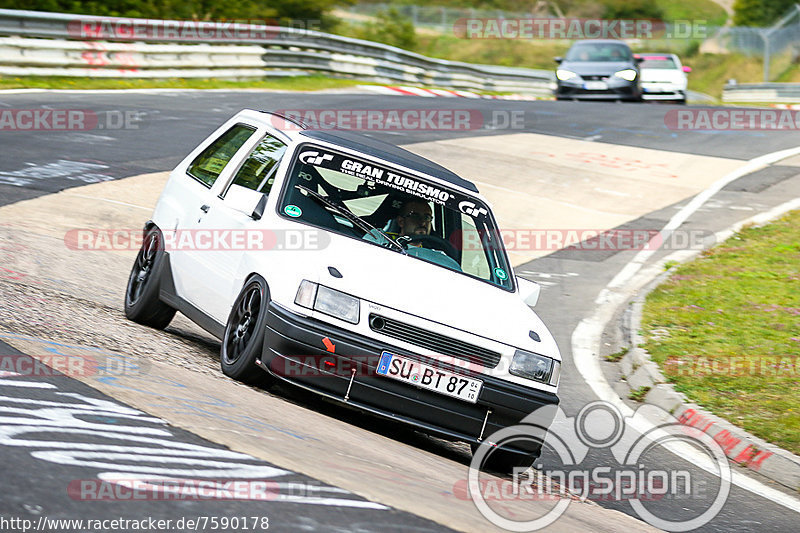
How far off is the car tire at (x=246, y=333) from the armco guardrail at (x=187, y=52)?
16100mm

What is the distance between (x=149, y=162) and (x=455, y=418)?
982 cm

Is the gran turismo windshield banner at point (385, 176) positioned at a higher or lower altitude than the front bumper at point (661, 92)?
higher

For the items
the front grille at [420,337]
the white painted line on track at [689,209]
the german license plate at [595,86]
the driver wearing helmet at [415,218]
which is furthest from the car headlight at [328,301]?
the german license plate at [595,86]

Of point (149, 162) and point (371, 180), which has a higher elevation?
point (371, 180)

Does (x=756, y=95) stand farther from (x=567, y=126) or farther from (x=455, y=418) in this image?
(x=455, y=418)

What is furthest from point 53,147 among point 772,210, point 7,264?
point 772,210

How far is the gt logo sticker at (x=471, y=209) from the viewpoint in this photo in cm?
711

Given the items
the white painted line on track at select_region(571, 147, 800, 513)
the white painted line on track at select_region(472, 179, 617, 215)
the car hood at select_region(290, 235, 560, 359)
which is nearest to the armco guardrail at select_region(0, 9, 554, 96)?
the white painted line on track at select_region(472, 179, 617, 215)

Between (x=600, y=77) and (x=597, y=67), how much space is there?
0.33 meters

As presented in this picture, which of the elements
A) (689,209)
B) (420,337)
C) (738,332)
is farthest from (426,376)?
(689,209)

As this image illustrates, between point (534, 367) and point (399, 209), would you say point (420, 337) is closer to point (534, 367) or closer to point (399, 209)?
point (534, 367)

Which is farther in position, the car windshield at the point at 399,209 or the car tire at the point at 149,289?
the car tire at the point at 149,289

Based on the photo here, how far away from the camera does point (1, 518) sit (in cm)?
336

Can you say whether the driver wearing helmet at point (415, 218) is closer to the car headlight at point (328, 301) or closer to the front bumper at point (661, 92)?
the car headlight at point (328, 301)
